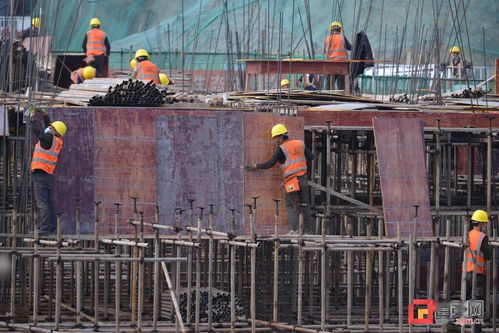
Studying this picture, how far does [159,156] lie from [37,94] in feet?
11.5

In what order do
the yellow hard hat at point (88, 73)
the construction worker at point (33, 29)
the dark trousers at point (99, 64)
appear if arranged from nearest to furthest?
1. the construction worker at point (33, 29)
2. the yellow hard hat at point (88, 73)
3. the dark trousers at point (99, 64)

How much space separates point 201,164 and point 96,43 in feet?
41.2

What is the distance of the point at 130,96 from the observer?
2470 cm

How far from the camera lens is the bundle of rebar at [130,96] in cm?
2466

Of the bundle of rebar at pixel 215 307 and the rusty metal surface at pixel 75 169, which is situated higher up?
the rusty metal surface at pixel 75 169

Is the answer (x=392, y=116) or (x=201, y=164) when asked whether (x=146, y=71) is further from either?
(x=392, y=116)

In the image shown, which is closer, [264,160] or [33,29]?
[264,160]

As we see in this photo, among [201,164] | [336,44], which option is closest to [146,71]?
[201,164]

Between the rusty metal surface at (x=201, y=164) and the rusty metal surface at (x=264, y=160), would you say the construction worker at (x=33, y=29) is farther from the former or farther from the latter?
the rusty metal surface at (x=264, y=160)

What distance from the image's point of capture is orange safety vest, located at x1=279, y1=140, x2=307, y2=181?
79.0 feet

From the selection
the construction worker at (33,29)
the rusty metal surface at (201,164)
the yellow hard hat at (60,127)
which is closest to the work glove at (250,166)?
the rusty metal surface at (201,164)

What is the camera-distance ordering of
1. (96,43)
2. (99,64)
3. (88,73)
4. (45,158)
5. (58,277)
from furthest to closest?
(96,43) < (99,64) < (88,73) < (45,158) < (58,277)

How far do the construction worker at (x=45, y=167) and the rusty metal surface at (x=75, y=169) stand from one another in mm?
212

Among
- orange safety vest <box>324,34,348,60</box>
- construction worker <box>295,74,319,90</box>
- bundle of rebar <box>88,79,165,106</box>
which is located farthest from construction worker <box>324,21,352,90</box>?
bundle of rebar <box>88,79,165,106</box>
